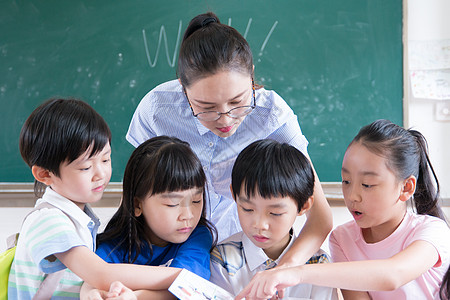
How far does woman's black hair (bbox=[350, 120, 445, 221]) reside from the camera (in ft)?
4.39

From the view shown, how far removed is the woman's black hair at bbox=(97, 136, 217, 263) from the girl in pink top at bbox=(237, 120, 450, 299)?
34cm

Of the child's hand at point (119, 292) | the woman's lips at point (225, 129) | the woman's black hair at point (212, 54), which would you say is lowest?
the child's hand at point (119, 292)

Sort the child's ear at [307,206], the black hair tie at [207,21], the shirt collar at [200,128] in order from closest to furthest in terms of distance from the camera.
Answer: the child's ear at [307,206] → the black hair tie at [207,21] → the shirt collar at [200,128]

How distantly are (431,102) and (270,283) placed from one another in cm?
197

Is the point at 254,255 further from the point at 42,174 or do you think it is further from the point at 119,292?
the point at 42,174

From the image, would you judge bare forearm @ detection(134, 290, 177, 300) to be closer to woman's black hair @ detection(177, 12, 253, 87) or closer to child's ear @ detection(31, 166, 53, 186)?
child's ear @ detection(31, 166, 53, 186)

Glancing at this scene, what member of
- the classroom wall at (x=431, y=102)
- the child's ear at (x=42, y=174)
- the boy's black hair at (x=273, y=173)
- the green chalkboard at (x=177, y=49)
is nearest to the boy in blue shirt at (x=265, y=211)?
the boy's black hair at (x=273, y=173)

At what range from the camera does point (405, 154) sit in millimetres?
1352

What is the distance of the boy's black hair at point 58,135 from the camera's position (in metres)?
1.21

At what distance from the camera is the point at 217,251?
4.31 ft

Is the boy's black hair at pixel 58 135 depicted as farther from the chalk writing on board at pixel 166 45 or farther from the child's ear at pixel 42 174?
the chalk writing on board at pixel 166 45

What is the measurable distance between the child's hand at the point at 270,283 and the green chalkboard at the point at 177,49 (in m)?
1.63

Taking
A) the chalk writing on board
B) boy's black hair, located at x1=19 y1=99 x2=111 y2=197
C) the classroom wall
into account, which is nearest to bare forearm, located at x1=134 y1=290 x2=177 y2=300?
boy's black hair, located at x1=19 y1=99 x2=111 y2=197

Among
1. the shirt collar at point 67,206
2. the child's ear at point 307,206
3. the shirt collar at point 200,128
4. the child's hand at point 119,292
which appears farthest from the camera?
the shirt collar at point 200,128
